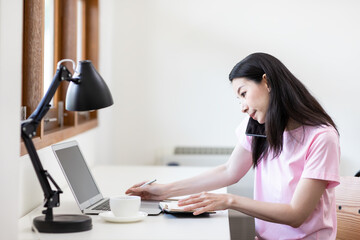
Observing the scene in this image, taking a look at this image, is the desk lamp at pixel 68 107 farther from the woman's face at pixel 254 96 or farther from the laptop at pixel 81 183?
the woman's face at pixel 254 96

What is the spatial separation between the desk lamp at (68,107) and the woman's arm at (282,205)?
376 millimetres

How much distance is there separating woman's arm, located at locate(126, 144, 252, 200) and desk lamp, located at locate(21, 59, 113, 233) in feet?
1.63

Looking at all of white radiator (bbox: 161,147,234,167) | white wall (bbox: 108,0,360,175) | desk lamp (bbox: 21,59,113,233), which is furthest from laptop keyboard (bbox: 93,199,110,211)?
white wall (bbox: 108,0,360,175)

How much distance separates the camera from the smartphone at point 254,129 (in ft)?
6.22

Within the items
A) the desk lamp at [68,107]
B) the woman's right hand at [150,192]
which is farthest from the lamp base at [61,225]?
the woman's right hand at [150,192]

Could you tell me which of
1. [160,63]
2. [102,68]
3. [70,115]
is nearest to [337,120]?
[160,63]

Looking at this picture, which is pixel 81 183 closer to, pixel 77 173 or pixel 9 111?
pixel 77 173

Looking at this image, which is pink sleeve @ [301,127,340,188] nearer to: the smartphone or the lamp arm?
the smartphone

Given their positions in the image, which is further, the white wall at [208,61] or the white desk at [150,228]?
the white wall at [208,61]

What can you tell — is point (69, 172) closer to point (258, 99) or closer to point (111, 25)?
point (258, 99)

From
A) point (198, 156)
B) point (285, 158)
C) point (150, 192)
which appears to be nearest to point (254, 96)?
point (285, 158)

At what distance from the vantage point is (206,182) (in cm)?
208

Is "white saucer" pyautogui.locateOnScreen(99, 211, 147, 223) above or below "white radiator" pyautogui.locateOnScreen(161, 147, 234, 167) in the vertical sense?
above

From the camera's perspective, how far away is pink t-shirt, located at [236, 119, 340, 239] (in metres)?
1.63
